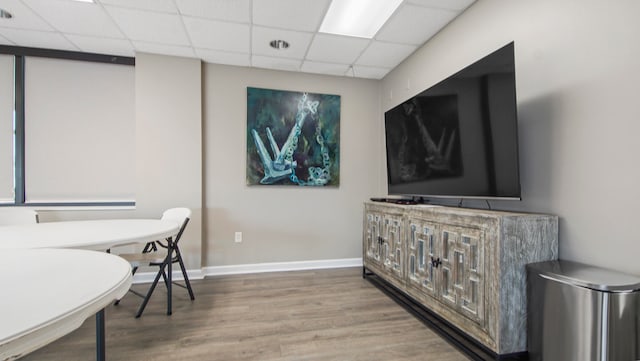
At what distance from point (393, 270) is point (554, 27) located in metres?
2.10

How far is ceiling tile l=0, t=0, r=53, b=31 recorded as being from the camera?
Answer: 233cm

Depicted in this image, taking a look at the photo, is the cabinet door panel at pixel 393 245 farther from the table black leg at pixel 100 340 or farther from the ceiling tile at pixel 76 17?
the ceiling tile at pixel 76 17

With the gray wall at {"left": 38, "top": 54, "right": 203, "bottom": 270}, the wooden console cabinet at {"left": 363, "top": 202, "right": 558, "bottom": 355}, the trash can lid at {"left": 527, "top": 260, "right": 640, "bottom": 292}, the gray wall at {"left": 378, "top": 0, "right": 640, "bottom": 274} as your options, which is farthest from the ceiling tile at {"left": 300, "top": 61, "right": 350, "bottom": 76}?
the trash can lid at {"left": 527, "top": 260, "right": 640, "bottom": 292}

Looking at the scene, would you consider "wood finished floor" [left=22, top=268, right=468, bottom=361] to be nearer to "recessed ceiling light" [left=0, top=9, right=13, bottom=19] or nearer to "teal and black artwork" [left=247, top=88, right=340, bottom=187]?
"teal and black artwork" [left=247, top=88, right=340, bottom=187]

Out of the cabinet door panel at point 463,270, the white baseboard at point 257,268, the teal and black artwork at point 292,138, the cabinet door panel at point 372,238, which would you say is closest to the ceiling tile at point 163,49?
the teal and black artwork at point 292,138

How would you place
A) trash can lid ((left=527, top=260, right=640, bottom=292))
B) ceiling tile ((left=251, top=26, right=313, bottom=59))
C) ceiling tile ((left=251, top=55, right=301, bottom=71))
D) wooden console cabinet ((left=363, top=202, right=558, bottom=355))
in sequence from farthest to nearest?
ceiling tile ((left=251, top=55, right=301, bottom=71)) < ceiling tile ((left=251, top=26, right=313, bottom=59)) < wooden console cabinet ((left=363, top=202, right=558, bottom=355)) < trash can lid ((left=527, top=260, right=640, bottom=292))

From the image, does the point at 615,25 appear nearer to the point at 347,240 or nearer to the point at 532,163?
the point at 532,163

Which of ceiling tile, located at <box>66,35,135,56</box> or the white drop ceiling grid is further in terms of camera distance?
ceiling tile, located at <box>66,35,135,56</box>

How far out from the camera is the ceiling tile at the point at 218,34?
2.57 metres

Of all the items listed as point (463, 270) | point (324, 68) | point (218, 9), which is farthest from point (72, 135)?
point (463, 270)

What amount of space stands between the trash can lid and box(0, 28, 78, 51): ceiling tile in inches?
172

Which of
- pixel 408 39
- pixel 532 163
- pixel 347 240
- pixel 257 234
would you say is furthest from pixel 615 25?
pixel 257 234

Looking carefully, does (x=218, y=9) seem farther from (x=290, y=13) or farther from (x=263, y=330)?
(x=263, y=330)

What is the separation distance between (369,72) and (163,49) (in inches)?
94.4
